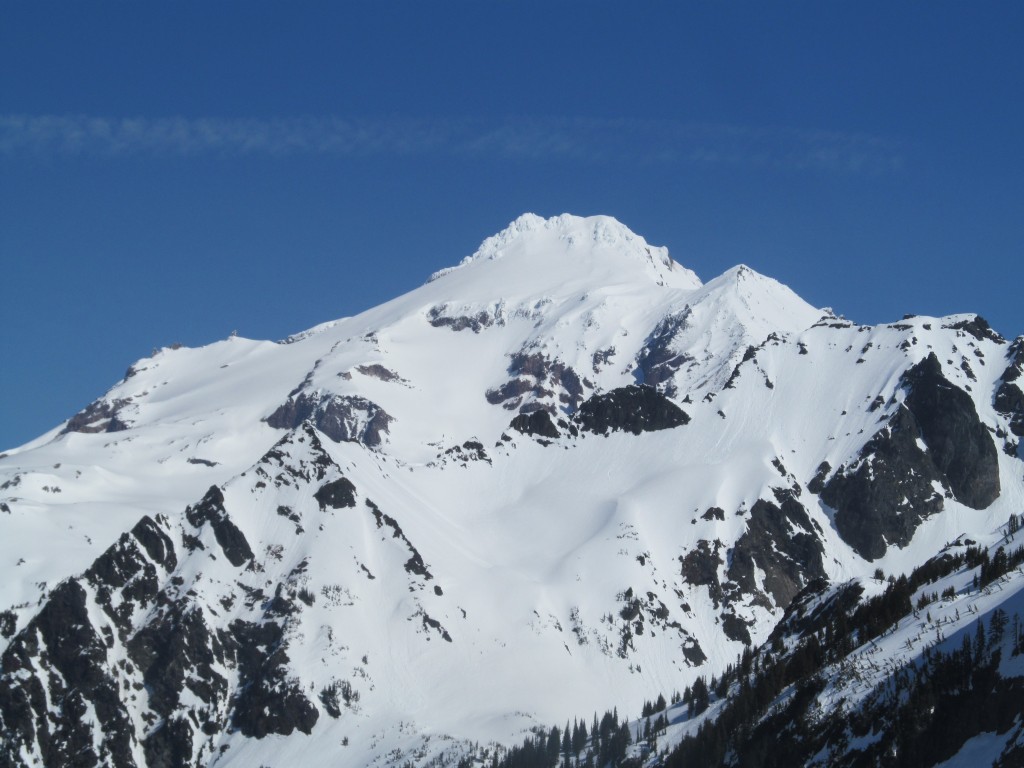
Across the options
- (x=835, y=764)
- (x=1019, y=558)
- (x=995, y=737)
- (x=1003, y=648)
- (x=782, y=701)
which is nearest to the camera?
(x=995, y=737)

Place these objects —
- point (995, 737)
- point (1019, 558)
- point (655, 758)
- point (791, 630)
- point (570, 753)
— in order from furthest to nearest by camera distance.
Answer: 1. point (570, 753)
2. point (791, 630)
3. point (655, 758)
4. point (1019, 558)
5. point (995, 737)

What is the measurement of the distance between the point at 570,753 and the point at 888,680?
104 meters

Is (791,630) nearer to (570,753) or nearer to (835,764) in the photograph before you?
(570,753)

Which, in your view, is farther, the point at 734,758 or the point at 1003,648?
the point at 734,758

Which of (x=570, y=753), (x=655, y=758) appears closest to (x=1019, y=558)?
(x=655, y=758)

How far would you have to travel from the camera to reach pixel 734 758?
11075 centimetres

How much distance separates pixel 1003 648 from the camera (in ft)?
275

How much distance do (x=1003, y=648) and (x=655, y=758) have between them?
57.6 meters

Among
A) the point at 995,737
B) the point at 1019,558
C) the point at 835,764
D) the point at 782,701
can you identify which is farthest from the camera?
the point at 782,701

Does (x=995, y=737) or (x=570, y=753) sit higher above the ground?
(x=570, y=753)

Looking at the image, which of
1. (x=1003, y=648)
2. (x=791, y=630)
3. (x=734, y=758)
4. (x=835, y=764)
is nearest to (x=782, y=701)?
(x=734, y=758)

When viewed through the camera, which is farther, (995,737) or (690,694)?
(690,694)

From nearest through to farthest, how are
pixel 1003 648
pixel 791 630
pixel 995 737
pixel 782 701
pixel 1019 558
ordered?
pixel 995 737, pixel 1003 648, pixel 1019 558, pixel 782 701, pixel 791 630

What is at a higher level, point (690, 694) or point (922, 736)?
point (690, 694)
